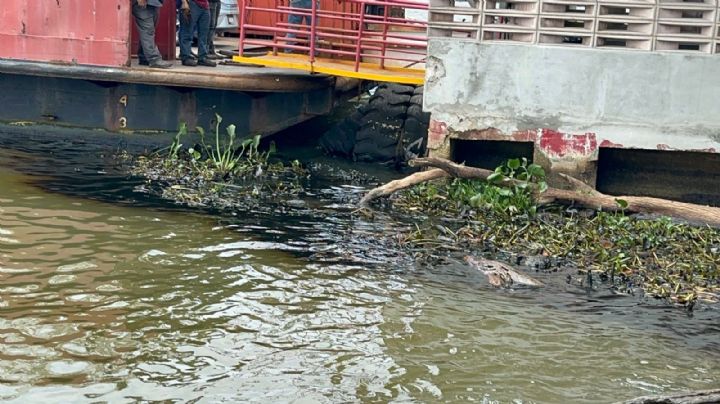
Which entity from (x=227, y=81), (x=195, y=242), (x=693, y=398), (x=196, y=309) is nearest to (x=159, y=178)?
(x=227, y=81)

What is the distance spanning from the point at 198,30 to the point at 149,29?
2.59 feet

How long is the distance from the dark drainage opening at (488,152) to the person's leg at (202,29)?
372 centimetres

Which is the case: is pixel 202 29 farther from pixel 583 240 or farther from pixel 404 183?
pixel 583 240

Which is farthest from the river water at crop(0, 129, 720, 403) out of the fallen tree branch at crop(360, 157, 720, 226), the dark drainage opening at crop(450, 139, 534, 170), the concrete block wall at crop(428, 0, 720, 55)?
the concrete block wall at crop(428, 0, 720, 55)

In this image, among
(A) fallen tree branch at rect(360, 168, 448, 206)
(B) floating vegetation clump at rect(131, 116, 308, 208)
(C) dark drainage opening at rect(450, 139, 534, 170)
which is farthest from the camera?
(C) dark drainage opening at rect(450, 139, 534, 170)

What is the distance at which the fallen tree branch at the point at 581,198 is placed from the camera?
931 cm

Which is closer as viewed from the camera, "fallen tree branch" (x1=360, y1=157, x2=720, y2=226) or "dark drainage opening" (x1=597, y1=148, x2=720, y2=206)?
"fallen tree branch" (x1=360, y1=157, x2=720, y2=226)

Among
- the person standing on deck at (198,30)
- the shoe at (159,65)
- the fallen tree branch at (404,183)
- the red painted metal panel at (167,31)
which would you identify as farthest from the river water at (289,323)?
the red painted metal panel at (167,31)

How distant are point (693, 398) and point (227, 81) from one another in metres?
8.09

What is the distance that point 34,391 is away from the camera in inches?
223

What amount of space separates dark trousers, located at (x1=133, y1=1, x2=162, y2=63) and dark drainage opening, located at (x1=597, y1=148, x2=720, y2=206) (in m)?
5.48

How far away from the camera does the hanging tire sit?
1261 centimetres

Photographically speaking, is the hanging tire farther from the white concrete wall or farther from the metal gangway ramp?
the white concrete wall

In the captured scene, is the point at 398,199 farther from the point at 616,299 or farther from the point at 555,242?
the point at 616,299
